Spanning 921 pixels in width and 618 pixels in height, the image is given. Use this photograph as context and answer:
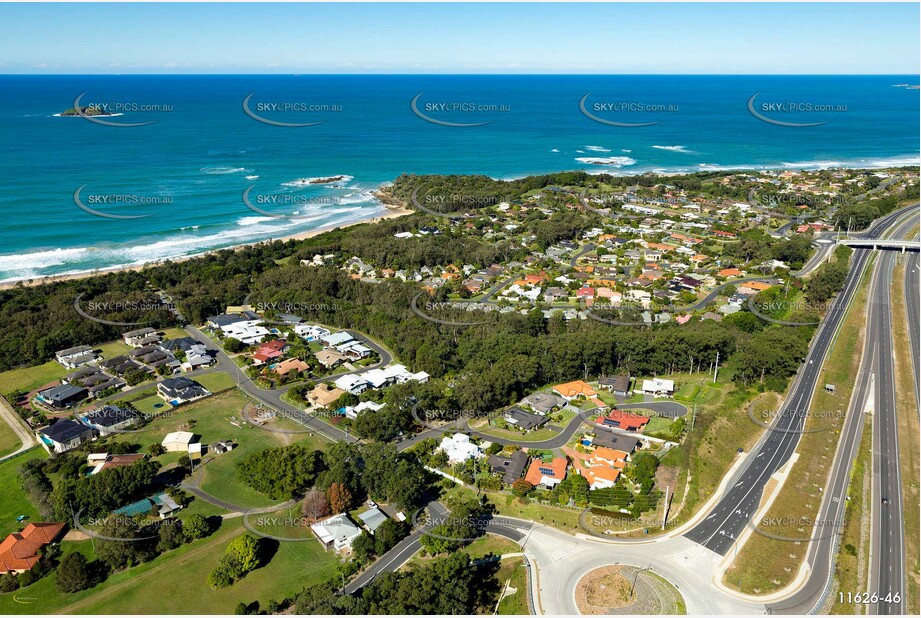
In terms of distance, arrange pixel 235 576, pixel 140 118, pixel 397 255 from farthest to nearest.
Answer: pixel 140 118
pixel 397 255
pixel 235 576

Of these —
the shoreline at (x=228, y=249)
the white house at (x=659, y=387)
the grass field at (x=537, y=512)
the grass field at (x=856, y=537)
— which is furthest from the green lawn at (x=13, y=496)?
the grass field at (x=856, y=537)

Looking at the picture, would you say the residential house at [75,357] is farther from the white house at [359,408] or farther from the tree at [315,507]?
the tree at [315,507]

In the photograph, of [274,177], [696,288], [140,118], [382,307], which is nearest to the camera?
[382,307]

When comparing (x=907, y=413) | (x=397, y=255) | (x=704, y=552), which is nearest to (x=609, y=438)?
(x=704, y=552)

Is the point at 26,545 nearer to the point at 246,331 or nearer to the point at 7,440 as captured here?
the point at 7,440

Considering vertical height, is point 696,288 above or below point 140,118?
below

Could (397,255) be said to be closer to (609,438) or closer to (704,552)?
(609,438)
